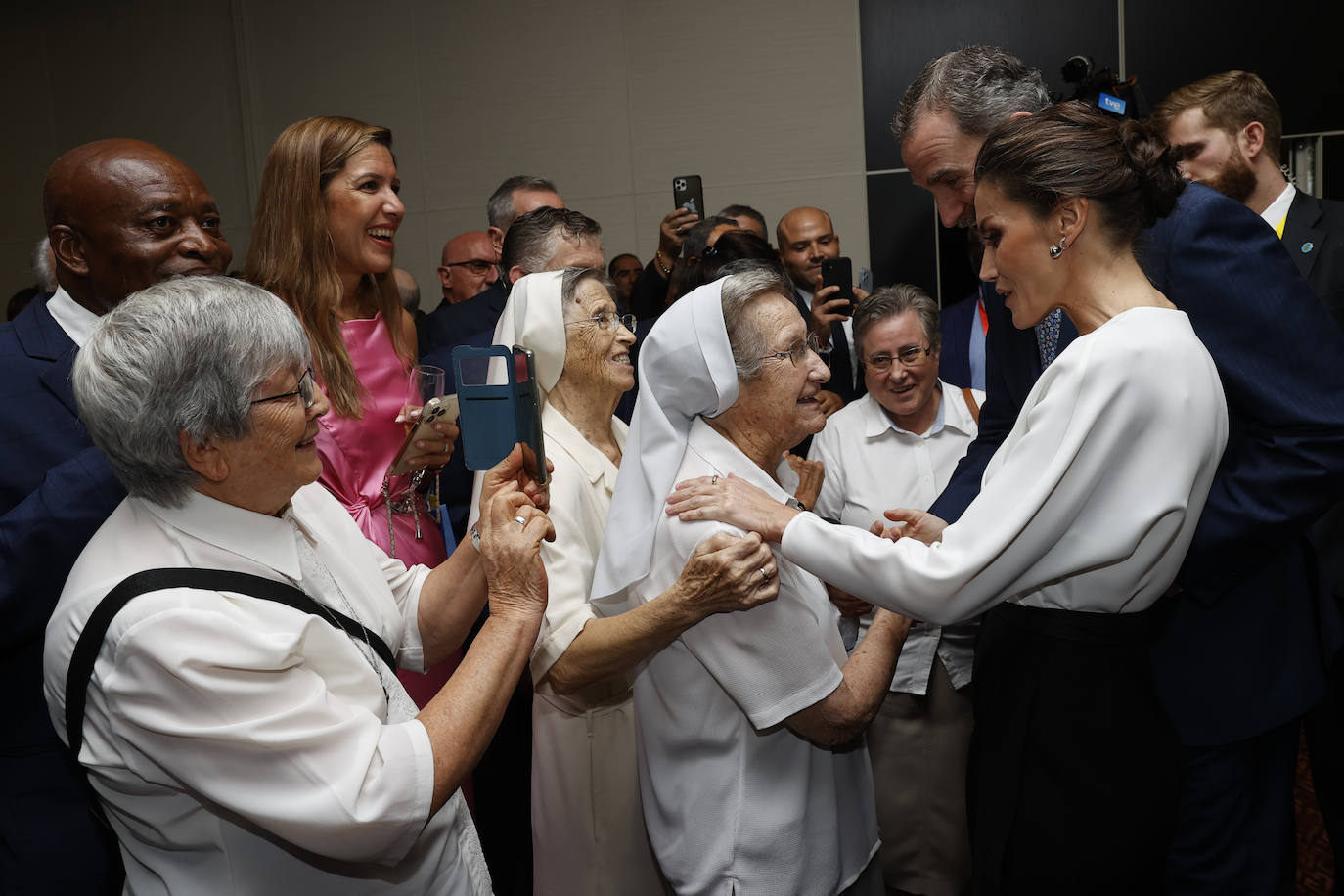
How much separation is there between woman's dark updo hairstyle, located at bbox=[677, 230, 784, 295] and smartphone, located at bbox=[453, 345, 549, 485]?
154cm

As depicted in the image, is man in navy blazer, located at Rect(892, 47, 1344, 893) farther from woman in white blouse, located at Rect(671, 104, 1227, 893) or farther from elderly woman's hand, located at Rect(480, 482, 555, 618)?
elderly woman's hand, located at Rect(480, 482, 555, 618)

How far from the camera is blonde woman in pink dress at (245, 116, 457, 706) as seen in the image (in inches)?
95.5

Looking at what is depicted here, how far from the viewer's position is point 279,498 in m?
1.55

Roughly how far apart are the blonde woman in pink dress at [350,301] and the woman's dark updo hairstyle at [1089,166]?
1322 millimetres

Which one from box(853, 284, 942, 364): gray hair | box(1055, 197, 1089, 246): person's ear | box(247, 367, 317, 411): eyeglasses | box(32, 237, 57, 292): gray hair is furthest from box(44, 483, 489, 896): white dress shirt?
box(32, 237, 57, 292): gray hair

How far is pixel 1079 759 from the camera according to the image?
5.84 feet

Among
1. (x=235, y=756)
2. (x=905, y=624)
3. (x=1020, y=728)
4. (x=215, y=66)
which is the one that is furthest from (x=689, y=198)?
(x=215, y=66)

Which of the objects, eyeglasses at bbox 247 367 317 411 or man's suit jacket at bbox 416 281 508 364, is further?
man's suit jacket at bbox 416 281 508 364

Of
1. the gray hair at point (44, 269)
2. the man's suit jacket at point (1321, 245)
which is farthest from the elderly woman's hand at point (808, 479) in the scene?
the gray hair at point (44, 269)

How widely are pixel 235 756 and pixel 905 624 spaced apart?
1287 mm

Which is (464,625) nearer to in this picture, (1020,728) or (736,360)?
(736,360)

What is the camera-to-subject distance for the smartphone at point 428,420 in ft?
Result: 7.30

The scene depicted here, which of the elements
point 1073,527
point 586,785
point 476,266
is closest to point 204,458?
point 586,785

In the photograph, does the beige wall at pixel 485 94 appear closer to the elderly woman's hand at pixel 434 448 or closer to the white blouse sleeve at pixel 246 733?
the elderly woman's hand at pixel 434 448
